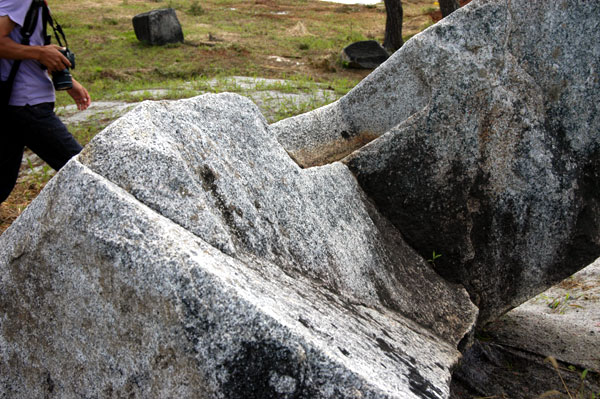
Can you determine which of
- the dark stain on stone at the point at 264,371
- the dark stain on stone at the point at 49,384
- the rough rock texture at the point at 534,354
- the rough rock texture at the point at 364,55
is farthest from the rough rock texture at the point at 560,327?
the rough rock texture at the point at 364,55

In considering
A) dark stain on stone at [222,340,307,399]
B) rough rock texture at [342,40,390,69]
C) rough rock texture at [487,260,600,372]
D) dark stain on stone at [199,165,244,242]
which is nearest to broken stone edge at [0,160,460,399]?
dark stain on stone at [222,340,307,399]

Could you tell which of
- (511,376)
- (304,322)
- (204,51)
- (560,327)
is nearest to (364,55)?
(204,51)

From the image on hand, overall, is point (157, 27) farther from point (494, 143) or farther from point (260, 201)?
point (260, 201)

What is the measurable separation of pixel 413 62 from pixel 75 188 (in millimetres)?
1747

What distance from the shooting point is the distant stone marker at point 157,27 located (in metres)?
12.1

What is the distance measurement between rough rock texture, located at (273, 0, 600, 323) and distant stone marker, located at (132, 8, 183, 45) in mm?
10515

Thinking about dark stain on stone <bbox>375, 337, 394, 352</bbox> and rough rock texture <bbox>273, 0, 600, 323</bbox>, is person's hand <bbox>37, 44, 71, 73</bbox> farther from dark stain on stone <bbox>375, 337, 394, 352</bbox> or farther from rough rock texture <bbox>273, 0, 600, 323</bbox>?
dark stain on stone <bbox>375, 337, 394, 352</bbox>

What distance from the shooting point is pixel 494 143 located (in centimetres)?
257

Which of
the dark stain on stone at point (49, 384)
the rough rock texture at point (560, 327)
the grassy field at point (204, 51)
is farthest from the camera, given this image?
the grassy field at point (204, 51)

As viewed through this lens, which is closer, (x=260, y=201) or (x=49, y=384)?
(x=49, y=384)

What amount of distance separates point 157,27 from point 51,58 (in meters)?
10.0

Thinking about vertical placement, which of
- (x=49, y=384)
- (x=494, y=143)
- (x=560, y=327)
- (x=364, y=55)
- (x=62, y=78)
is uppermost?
(x=62, y=78)

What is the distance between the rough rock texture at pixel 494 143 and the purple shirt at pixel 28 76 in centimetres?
136

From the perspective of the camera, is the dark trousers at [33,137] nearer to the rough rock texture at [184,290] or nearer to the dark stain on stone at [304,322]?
the rough rock texture at [184,290]
